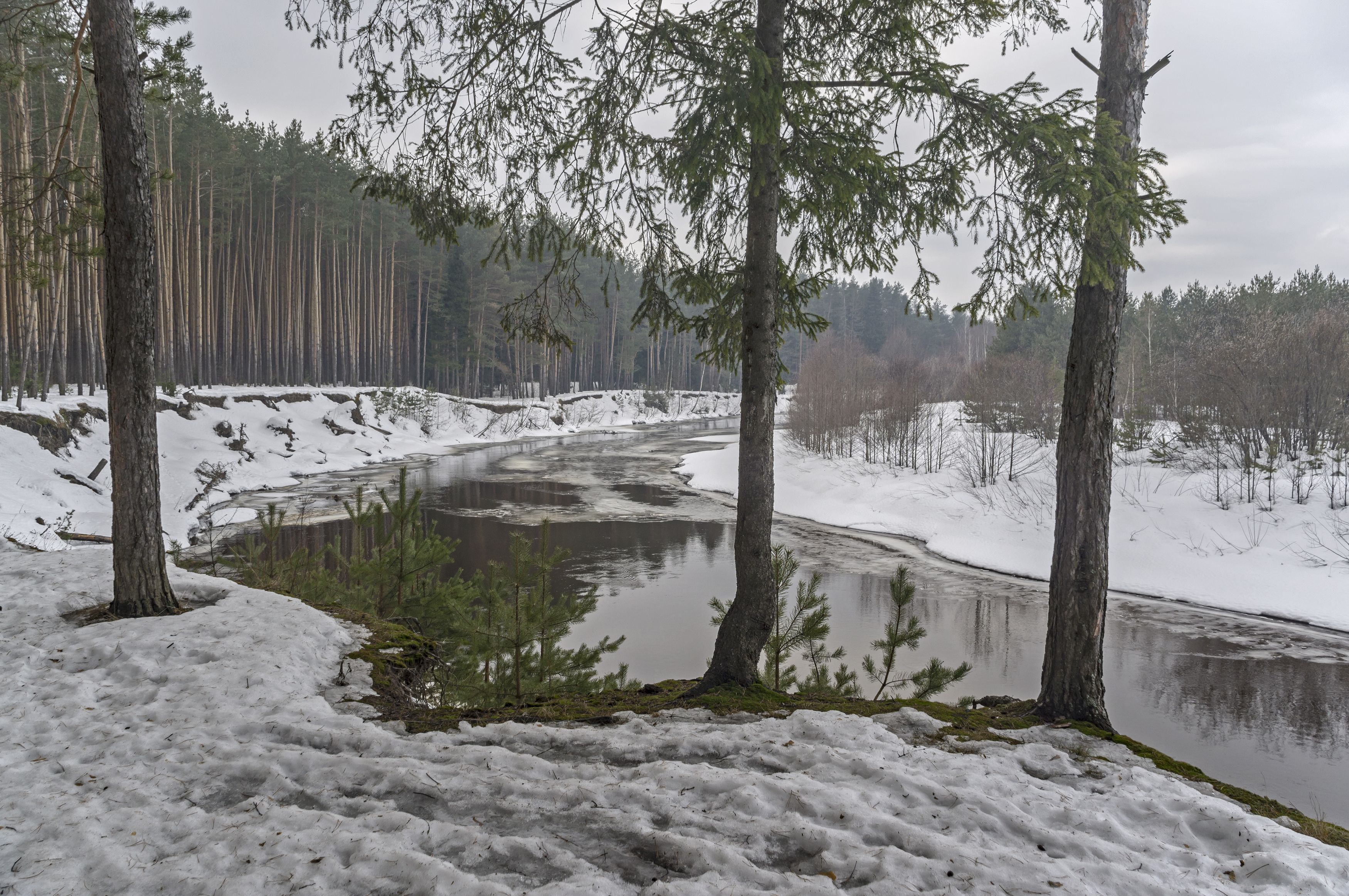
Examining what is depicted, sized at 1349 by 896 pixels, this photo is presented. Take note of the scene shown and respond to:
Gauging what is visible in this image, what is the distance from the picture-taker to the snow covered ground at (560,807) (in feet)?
8.04

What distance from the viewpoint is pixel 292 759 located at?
10.7 ft

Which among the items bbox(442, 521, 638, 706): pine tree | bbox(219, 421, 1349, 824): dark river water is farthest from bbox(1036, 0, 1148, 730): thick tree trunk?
bbox(442, 521, 638, 706): pine tree

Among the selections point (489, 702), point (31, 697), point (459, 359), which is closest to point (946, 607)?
point (489, 702)

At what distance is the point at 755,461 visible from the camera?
16.4 ft

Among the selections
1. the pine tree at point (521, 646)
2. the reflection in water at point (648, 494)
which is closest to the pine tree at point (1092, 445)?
the pine tree at point (521, 646)

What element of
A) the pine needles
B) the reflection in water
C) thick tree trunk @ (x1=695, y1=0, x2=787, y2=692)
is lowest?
the reflection in water

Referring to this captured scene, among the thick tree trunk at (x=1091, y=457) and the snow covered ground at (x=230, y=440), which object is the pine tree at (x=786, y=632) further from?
the snow covered ground at (x=230, y=440)

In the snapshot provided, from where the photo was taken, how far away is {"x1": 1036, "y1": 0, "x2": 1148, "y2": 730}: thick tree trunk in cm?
426

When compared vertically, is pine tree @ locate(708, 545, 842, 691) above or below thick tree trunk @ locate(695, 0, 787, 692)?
below

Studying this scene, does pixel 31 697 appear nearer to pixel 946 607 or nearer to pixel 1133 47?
pixel 1133 47

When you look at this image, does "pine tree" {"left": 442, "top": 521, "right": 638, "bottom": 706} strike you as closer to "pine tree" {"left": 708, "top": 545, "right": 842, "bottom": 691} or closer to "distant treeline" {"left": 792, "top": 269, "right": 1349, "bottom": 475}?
"pine tree" {"left": 708, "top": 545, "right": 842, "bottom": 691}

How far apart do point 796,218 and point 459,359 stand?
4088 centimetres

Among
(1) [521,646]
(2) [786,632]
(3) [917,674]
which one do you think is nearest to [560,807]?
(1) [521,646]

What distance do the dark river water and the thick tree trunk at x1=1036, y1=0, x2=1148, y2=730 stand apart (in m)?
2.49
